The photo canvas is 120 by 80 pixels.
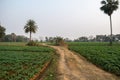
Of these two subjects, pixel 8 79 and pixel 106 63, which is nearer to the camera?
pixel 8 79

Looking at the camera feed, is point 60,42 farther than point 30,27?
No

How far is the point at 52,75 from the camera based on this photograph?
725 inches

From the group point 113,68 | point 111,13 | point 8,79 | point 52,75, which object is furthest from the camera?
point 111,13

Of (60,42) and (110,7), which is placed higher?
(110,7)

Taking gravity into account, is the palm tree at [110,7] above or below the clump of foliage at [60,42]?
above

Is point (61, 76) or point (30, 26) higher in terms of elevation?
point (30, 26)

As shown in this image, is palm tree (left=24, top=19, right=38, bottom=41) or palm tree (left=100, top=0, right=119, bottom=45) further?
palm tree (left=24, top=19, right=38, bottom=41)

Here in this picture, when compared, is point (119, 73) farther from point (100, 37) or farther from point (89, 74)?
point (100, 37)

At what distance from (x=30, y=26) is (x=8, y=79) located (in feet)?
257

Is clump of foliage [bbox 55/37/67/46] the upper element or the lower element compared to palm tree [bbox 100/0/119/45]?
lower

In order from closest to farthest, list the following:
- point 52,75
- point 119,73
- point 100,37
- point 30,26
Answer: point 52,75 < point 119,73 < point 30,26 < point 100,37

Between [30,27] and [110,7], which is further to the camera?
[30,27]

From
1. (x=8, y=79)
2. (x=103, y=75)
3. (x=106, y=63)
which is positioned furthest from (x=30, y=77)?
(x=106, y=63)

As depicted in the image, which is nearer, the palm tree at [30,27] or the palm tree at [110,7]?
the palm tree at [110,7]
